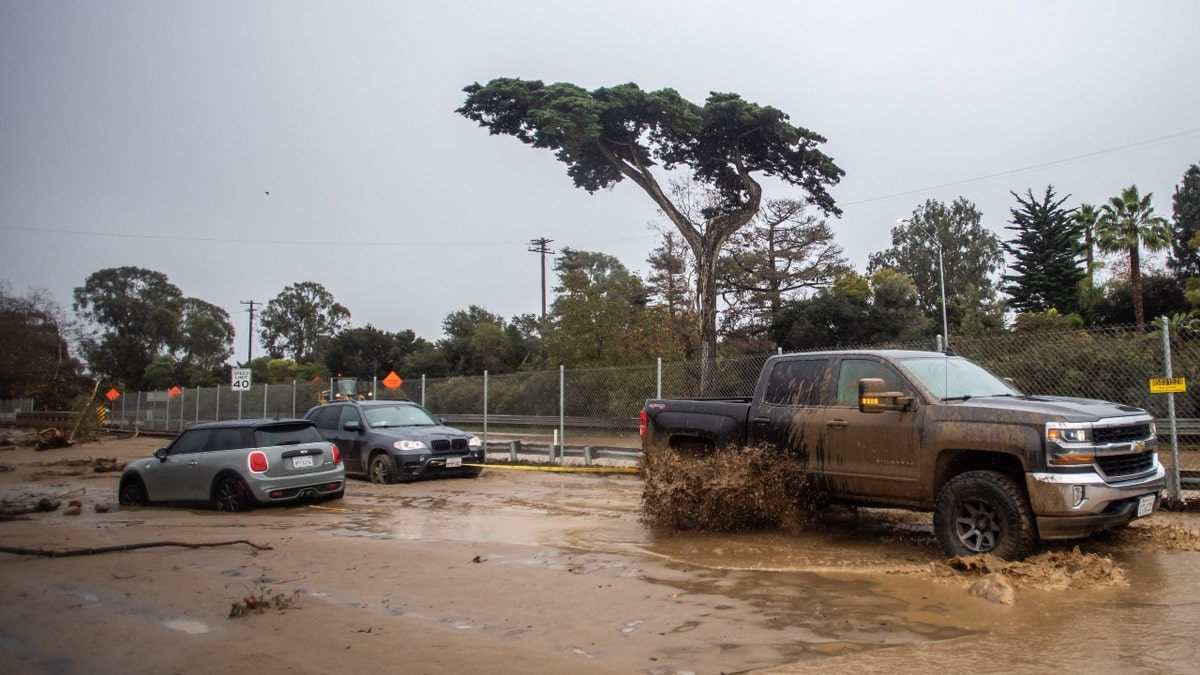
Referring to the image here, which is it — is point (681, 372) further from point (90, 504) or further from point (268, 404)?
point (268, 404)

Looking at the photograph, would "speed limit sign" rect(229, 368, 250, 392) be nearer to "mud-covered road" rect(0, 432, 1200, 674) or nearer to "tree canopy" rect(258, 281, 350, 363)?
"mud-covered road" rect(0, 432, 1200, 674)

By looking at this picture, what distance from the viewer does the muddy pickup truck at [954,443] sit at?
248 inches

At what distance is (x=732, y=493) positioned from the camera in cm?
814

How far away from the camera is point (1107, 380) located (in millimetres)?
10680

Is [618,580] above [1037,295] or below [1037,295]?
below

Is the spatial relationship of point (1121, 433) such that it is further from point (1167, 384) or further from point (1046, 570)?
point (1167, 384)

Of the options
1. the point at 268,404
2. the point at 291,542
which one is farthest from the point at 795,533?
the point at 268,404

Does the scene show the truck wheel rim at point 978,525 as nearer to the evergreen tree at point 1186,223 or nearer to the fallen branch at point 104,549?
the fallen branch at point 104,549

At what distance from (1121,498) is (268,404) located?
30.4m

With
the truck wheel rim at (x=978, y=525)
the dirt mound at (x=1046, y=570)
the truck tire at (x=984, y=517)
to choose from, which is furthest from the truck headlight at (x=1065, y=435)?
the dirt mound at (x=1046, y=570)

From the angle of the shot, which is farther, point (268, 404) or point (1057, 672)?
point (268, 404)

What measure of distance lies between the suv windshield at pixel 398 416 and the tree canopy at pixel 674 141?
13162mm

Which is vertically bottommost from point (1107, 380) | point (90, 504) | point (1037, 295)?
point (90, 504)

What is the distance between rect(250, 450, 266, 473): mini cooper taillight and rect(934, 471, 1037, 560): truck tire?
8212 mm
